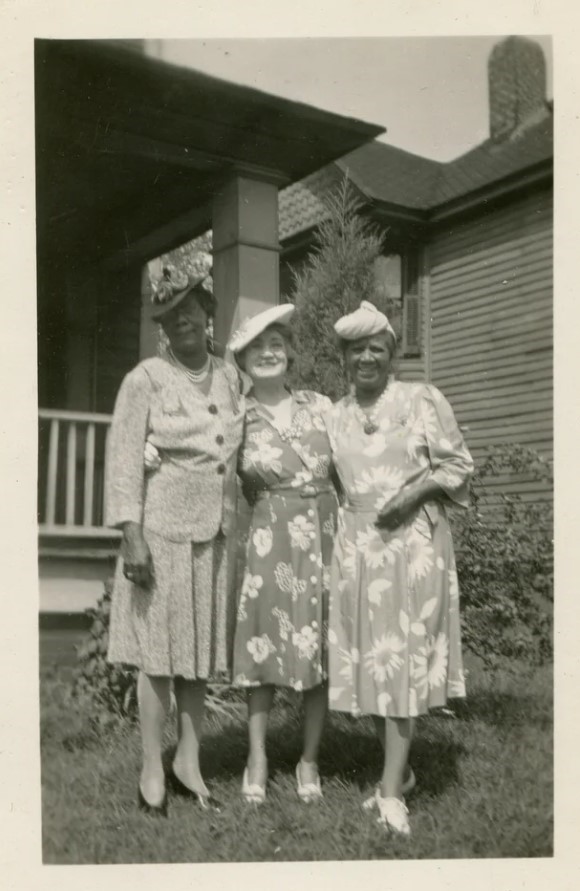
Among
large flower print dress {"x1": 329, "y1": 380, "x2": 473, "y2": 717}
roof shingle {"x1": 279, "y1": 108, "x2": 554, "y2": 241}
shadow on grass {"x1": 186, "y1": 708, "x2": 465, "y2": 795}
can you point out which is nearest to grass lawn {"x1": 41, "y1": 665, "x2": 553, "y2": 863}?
shadow on grass {"x1": 186, "y1": 708, "x2": 465, "y2": 795}

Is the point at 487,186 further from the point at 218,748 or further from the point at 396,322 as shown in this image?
the point at 218,748

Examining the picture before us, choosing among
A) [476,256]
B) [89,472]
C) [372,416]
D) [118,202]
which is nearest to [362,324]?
[372,416]

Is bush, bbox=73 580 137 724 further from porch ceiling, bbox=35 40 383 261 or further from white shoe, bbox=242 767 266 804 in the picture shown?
porch ceiling, bbox=35 40 383 261

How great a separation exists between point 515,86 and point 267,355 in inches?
74.2

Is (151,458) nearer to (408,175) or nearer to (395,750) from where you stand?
(395,750)

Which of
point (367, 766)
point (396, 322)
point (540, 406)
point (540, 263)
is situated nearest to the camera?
point (367, 766)

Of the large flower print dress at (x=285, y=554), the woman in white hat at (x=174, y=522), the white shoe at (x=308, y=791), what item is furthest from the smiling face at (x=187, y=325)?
the white shoe at (x=308, y=791)

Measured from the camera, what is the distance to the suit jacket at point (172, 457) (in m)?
3.65

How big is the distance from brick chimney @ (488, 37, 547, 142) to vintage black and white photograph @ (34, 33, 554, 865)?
2 cm

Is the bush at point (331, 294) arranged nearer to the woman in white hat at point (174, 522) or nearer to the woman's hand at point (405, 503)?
the woman in white hat at point (174, 522)

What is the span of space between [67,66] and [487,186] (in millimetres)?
3878

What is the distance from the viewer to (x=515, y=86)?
4.36m

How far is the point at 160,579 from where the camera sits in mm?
3672

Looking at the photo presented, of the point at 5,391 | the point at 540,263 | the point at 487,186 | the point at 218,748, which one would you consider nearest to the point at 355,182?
the point at 487,186
